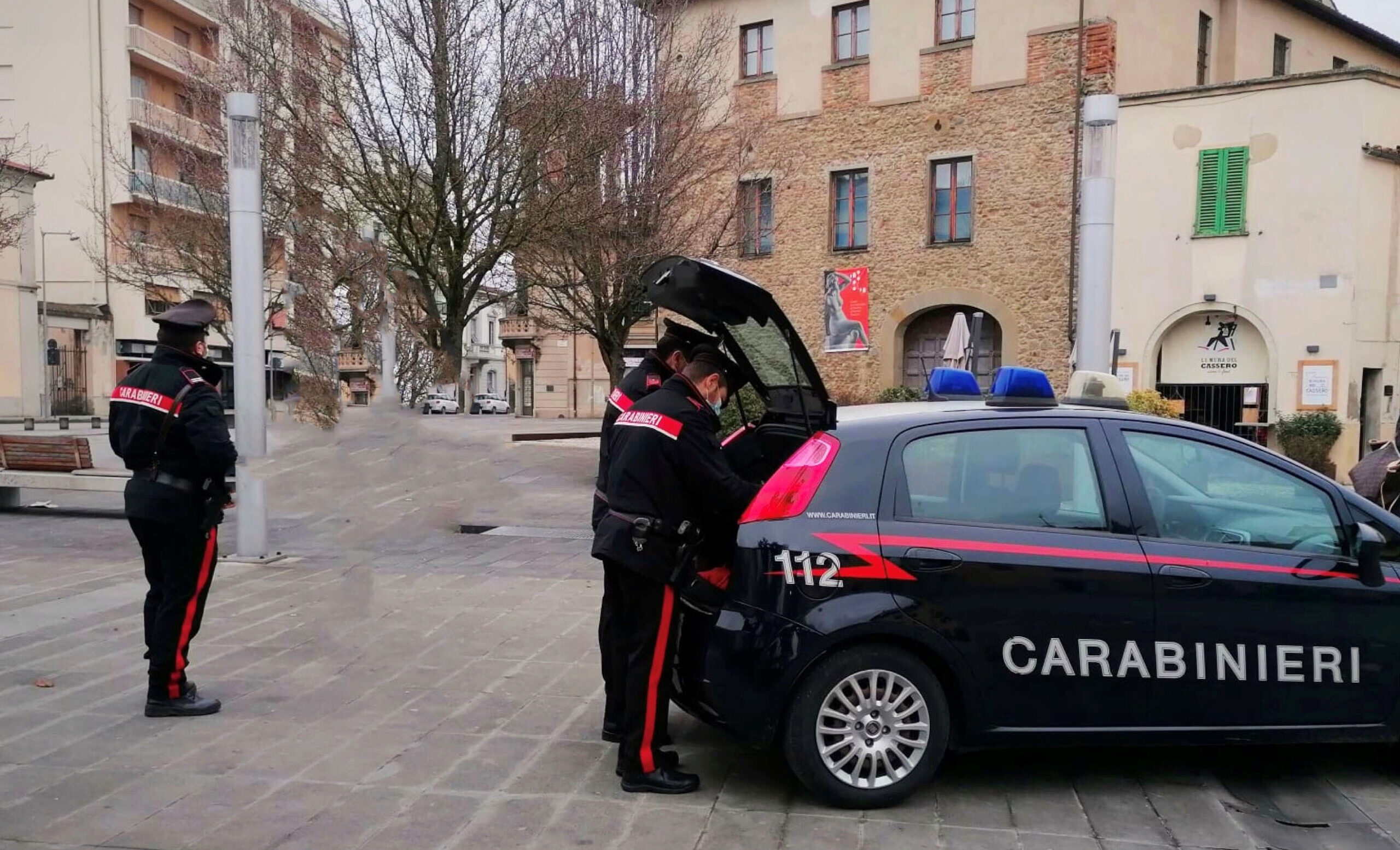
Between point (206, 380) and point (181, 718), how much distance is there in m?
1.65

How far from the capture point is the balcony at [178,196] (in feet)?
57.2

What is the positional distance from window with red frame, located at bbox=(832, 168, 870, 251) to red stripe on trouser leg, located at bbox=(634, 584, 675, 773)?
22.7m

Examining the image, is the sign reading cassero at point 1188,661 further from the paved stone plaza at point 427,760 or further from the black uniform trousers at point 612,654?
the black uniform trousers at point 612,654

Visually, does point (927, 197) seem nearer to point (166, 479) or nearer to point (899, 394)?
point (899, 394)

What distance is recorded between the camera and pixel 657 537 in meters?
4.24

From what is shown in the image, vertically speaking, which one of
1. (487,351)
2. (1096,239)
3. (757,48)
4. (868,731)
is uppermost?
(757,48)

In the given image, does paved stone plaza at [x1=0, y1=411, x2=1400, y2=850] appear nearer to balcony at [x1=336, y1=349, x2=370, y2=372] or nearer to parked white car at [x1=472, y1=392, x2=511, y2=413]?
balcony at [x1=336, y1=349, x2=370, y2=372]

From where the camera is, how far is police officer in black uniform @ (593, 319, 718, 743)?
4699mm

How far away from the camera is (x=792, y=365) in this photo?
16.3ft

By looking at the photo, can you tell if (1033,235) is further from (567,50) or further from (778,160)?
(567,50)

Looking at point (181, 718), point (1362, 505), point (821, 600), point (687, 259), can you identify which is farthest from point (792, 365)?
point (181, 718)

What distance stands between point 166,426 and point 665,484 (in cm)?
255

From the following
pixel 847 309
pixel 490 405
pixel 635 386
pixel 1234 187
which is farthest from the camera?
pixel 490 405

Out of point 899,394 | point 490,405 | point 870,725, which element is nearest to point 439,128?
point 870,725
